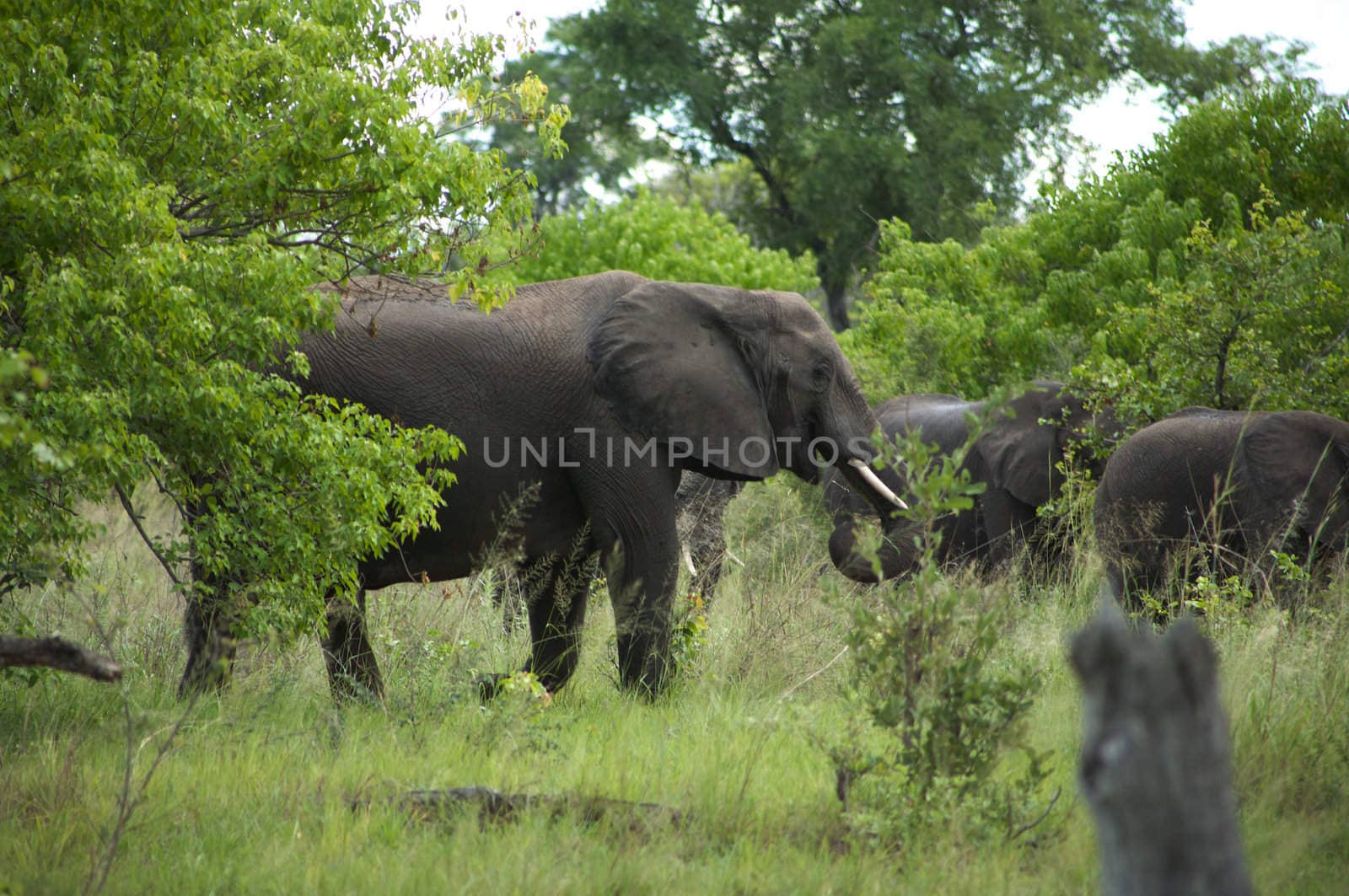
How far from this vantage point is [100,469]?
5.34 m

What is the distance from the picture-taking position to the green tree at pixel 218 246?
5309 millimetres

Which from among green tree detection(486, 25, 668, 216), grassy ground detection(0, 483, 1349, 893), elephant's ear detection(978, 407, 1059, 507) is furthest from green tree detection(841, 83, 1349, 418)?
green tree detection(486, 25, 668, 216)

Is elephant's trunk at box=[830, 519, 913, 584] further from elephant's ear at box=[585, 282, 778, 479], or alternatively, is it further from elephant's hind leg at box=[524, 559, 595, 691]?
elephant's hind leg at box=[524, 559, 595, 691]

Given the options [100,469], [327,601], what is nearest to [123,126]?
[100,469]

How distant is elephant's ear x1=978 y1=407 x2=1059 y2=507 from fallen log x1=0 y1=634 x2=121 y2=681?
378 inches

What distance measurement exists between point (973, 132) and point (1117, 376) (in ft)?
63.8

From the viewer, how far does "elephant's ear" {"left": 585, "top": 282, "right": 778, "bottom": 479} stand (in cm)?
733

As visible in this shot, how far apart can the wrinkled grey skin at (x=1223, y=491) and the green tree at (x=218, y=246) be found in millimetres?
5015

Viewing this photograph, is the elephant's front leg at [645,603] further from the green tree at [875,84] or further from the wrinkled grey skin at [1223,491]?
the green tree at [875,84]

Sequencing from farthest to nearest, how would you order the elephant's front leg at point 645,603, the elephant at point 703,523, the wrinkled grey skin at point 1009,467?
1. the wrinkled grey skin at point 1009,467
2. the elephant at point 703,523
3. the elephant's front leg at point 645,603

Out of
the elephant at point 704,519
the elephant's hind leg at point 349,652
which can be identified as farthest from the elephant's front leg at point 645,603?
the elephant at point 704,519

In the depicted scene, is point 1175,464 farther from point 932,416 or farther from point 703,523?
point 932,416

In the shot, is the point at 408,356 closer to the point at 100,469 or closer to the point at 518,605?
the point at 100,469

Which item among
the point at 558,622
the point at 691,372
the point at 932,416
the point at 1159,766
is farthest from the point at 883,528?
the point at 932,416
